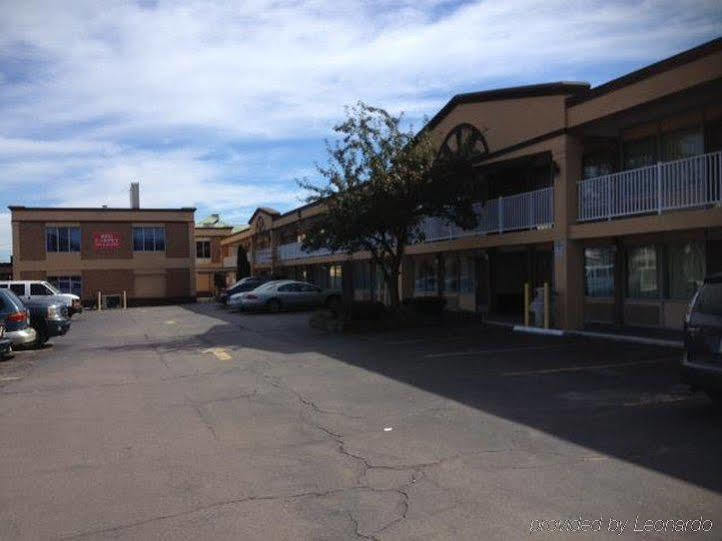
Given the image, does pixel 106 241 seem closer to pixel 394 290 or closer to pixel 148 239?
pixel 148 239

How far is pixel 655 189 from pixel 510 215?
5.41 metres

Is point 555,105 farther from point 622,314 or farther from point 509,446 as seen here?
point 509,446

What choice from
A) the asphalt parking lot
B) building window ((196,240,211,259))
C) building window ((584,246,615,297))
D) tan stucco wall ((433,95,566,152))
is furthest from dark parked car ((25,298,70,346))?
building window ((196,240,211,259))

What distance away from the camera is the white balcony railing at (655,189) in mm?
13977

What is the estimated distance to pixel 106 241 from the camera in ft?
165

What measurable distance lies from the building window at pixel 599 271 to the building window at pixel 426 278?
8.19 m

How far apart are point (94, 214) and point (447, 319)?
119ft

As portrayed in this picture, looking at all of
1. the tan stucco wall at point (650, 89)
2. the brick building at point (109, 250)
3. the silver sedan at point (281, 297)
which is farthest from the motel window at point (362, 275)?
the brick building at point (109, 250)

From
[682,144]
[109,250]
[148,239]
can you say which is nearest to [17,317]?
[682,144]

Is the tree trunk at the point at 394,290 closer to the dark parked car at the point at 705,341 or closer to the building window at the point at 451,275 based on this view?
the building window at the point at 451,275

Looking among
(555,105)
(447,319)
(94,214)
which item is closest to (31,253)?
(94,214)

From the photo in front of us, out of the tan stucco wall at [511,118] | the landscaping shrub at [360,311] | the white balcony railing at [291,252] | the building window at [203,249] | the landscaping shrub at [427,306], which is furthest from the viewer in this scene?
the building window at [203,249]

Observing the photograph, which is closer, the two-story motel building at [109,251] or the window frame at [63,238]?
the two-story motel building at [109,251]

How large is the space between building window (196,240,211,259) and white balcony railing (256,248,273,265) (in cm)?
1826
